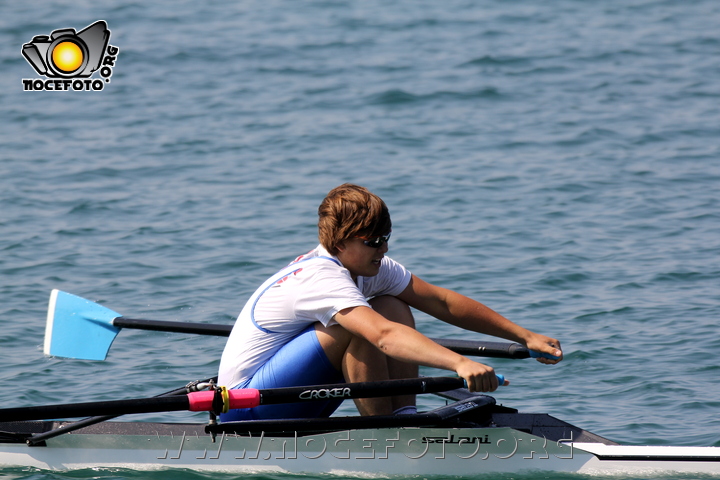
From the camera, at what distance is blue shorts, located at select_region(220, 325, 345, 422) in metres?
3.67

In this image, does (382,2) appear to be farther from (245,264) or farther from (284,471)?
(284,471)

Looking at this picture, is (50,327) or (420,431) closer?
(420,431)

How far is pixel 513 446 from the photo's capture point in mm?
3840

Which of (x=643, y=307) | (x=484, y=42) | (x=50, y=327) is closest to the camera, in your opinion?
(x=50, y=327)

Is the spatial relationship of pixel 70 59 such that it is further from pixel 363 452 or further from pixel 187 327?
pixel 363 452

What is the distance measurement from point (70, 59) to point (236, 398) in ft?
31.2

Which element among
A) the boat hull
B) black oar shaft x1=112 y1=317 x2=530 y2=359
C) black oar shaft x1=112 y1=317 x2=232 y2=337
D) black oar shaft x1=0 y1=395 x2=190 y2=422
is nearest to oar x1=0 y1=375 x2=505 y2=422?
black oar shaft x1=0 y1=395 x2=190 y2=422

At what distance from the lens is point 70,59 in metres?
12.1

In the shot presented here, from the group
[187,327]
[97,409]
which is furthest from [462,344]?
[97,409]

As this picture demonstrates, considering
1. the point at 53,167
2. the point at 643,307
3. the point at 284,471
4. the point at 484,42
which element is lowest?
the point at 284,471

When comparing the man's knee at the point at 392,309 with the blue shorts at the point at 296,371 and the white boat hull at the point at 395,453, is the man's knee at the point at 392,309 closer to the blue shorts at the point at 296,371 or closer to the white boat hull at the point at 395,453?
the blue shorts at the point at 296,371

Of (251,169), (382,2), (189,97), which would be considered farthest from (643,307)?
(382,2)

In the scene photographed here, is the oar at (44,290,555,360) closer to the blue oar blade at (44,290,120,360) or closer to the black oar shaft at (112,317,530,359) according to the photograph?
the blue oar blade at (44,290,120,360)

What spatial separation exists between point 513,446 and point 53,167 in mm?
6901
